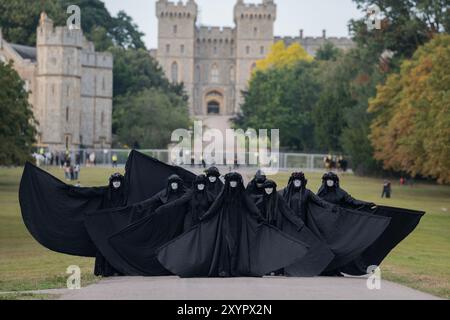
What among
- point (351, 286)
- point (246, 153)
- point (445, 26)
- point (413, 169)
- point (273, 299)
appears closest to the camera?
point (273, 299)

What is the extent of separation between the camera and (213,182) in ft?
70.3

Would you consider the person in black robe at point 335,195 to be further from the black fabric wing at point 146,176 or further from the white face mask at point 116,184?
the white face mask at point 116,184

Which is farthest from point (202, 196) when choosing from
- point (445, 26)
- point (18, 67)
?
point (18, 67)

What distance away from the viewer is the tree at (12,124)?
65.8 meters

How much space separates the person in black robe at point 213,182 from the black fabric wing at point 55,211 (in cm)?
185

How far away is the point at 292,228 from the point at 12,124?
47.7m

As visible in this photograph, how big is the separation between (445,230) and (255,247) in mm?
24069

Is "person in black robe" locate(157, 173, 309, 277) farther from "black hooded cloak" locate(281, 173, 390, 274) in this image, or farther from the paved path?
"black hooded cloak" locate(281, 173, 390, 274)

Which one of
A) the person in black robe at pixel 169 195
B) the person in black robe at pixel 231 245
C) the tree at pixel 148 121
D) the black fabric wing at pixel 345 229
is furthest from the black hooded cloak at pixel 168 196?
the tree at pixel 148 121

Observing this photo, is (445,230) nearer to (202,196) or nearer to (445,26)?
(202,196)

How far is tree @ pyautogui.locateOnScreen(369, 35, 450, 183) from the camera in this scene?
6081 cm

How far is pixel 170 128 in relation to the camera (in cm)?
12069

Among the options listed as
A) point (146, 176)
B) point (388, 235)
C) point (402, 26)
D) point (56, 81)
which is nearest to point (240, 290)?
point (388, 235)

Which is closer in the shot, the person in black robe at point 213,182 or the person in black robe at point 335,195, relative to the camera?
the person in black robe at point 213,182
